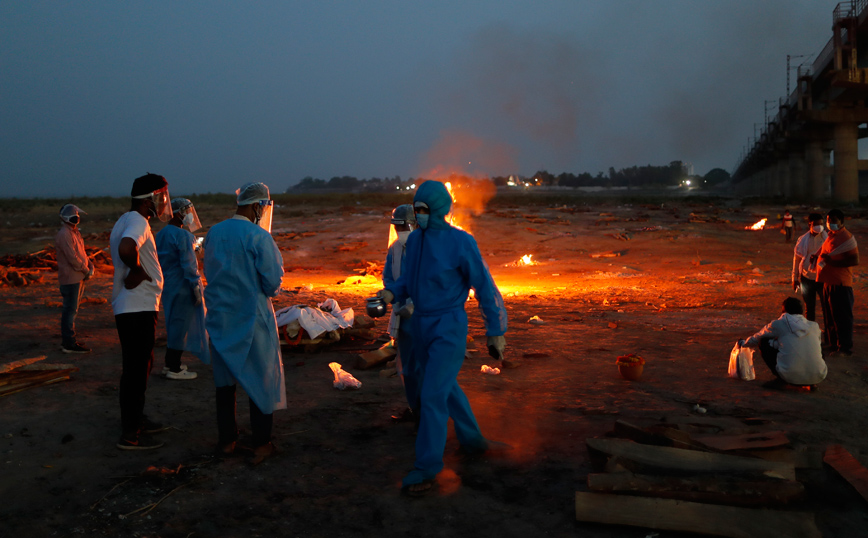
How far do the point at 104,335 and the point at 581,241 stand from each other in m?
16.4

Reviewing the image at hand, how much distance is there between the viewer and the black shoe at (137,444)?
4859mm

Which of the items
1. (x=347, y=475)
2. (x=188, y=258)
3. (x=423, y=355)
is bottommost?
(x=347, y=475)

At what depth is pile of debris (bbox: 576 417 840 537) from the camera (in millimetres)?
3521

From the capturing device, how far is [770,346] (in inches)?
259

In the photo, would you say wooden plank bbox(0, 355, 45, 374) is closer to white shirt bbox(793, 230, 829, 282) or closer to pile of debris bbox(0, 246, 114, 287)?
pile of debris bbox(0, 246, 114, 287)

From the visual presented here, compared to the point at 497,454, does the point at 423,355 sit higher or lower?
higher

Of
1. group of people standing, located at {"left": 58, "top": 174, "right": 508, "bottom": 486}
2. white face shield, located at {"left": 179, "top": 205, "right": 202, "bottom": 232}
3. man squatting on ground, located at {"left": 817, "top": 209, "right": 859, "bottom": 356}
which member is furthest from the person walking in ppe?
man squatting on ground, located at {"left": 817, "top": 209, "right": 859, "bottom": 356}

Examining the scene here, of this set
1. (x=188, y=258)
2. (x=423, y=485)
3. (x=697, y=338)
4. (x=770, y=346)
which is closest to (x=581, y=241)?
(x=697, y=338)

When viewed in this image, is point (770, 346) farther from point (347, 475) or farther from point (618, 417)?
point (347, 475)

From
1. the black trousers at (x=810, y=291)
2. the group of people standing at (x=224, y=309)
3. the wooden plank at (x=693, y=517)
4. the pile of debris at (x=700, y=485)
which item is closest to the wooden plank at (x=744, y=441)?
the pile of debris at (x=700, y=485)

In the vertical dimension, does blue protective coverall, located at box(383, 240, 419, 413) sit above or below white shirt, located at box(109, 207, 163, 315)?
below

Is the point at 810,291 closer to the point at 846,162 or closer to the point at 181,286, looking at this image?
the point at 181,286

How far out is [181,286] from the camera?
6.68 meters

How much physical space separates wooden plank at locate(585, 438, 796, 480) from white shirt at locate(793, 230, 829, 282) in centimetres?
550
